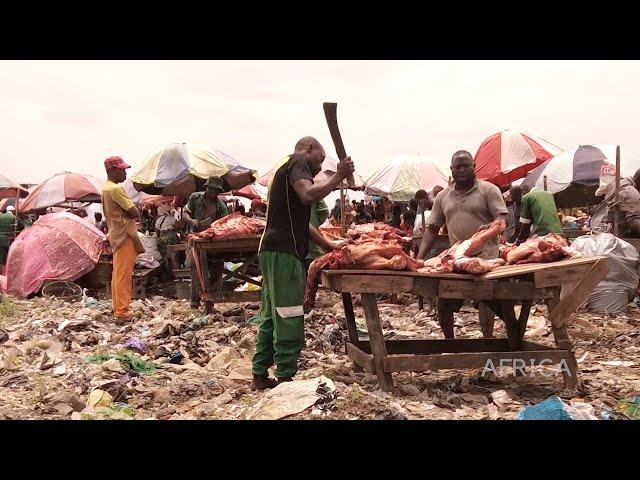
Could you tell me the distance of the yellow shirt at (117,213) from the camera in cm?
824

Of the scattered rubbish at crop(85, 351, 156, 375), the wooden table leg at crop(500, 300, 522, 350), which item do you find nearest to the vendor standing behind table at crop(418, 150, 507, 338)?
the wooden table leg at crop(500, 300, 522, 350)

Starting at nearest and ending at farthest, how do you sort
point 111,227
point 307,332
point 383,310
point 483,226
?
point 483,226
point 307,332
point 111,227
point 383,310

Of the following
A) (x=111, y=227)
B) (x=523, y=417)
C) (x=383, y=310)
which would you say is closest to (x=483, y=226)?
(x=523, y=417)

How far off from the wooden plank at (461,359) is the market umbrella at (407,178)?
484 inches

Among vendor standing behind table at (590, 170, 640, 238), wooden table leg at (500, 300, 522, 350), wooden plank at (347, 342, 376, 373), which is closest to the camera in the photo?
wooden plank at (347, 342, 376, 373)

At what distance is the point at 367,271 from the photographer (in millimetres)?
4652

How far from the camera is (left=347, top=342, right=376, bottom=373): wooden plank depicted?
195 inches

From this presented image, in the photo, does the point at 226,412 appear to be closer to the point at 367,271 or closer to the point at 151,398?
the point at 151,398

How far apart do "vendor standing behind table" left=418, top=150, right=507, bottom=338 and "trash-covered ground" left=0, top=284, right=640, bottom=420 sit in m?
1.08

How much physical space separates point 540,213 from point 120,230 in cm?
607

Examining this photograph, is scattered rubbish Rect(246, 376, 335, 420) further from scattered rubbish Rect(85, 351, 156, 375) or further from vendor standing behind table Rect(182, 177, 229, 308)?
vendor standing behind table Rect(182, 177, 229, 308)

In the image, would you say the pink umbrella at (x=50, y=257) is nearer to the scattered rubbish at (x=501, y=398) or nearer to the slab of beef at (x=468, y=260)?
the slab of beef at (x=468, y=260)

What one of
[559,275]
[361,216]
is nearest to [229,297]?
[559,275]

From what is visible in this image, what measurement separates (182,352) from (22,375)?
1608 mm
